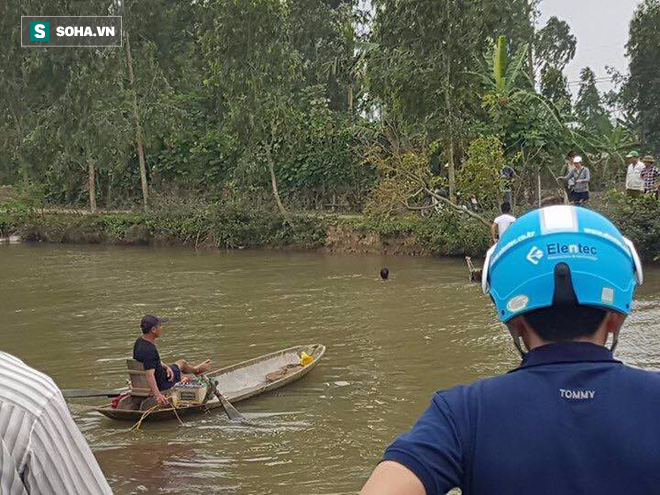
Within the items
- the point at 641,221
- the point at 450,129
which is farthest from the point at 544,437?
the point at 450,129

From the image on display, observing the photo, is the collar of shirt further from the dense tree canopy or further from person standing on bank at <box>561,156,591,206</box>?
the dense tree canopy

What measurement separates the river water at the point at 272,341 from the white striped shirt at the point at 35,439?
6417mm

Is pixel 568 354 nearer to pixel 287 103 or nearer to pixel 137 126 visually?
pixel 287 103

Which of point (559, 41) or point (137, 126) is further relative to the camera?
point (559, 41)

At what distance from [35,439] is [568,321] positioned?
2.94 feet

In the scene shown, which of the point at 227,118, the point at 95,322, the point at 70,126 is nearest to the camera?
the point at 95,322

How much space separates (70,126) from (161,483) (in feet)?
85.1

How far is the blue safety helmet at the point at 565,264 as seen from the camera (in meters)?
1.39

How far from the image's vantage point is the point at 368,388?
10.7 meters

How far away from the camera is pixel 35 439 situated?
4.17ft

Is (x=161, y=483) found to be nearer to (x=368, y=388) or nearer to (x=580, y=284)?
(x=368, y=388)

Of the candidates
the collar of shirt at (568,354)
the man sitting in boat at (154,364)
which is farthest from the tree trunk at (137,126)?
the collar of shirt at (568,354)

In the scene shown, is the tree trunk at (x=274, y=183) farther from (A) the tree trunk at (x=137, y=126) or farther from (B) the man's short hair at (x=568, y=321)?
(B) the man's short hair at (x=568, y=321)

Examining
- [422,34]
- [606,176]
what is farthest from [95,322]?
[606,176]
